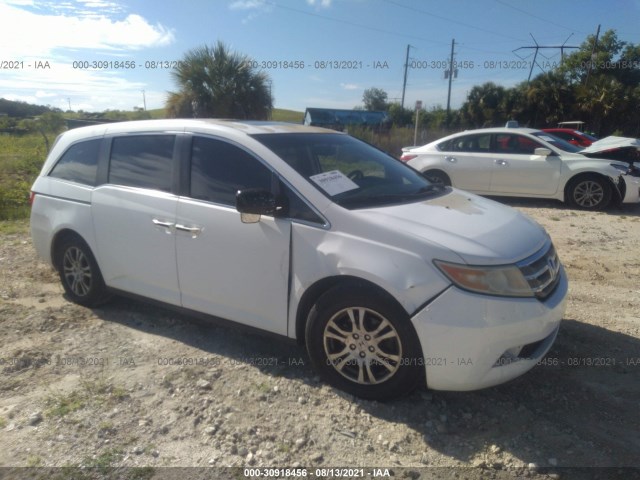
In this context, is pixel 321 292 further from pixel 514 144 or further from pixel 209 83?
pixel 209 83

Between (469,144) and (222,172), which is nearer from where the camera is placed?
(222,172)

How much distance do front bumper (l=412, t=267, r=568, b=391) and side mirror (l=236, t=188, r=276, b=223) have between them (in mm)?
1134

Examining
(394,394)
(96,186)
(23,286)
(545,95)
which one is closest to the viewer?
(394,394)

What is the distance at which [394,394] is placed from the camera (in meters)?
2.89

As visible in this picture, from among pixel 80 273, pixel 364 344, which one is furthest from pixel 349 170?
pixel 80 273

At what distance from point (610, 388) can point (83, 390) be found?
11.1 ft

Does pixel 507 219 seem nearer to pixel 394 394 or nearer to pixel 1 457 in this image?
pixel 394 394

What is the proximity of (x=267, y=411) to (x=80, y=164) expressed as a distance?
112 inches

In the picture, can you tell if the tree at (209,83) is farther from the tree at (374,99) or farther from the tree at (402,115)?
the tree at (374,99)

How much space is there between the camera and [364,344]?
290 cm

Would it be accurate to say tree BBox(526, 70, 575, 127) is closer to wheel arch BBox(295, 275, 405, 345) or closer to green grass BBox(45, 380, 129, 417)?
wheel arch BBox(295, 275, 405, 345)

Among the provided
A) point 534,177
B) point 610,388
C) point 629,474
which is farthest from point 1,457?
point 534,177

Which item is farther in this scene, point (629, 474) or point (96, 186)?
point (96, 186)

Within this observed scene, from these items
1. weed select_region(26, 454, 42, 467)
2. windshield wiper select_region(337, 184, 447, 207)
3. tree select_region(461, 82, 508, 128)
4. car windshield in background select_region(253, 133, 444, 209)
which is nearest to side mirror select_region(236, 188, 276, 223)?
car windshield in background select_region(253, 133, 444, 209)
